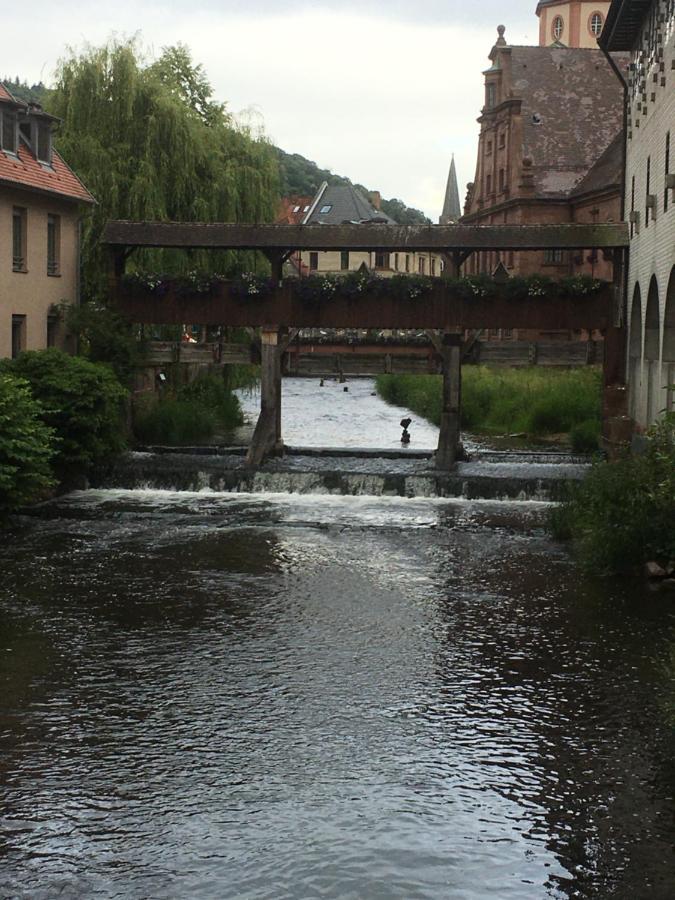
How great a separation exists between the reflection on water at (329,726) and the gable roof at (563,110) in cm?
4291

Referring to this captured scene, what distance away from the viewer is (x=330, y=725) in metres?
10.4

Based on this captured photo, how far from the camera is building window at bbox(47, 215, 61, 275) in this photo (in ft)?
91.4

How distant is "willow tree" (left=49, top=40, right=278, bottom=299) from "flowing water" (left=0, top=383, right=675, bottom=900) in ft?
49.0

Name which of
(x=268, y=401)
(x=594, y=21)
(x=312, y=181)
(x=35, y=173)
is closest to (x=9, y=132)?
(x=35, y=173)

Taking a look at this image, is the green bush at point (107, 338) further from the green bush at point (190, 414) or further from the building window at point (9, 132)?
the building window at point (9, 132)

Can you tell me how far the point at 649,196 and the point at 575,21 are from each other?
55.8 metres

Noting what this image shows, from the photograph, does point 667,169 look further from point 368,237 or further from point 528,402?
point 528,402

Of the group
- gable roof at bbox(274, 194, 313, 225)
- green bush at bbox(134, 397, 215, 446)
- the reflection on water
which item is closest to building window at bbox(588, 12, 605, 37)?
gable roof at bbox(274, 194, 313, 225)

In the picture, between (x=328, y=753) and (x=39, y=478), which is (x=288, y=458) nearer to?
(x=39, y=478)

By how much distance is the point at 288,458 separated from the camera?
26266 mm

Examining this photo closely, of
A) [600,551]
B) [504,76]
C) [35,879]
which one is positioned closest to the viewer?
[35,879]

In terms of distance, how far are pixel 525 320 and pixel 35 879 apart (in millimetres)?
20079

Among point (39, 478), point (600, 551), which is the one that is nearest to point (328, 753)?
point (600, 551)

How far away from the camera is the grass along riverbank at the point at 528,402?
32219mm
